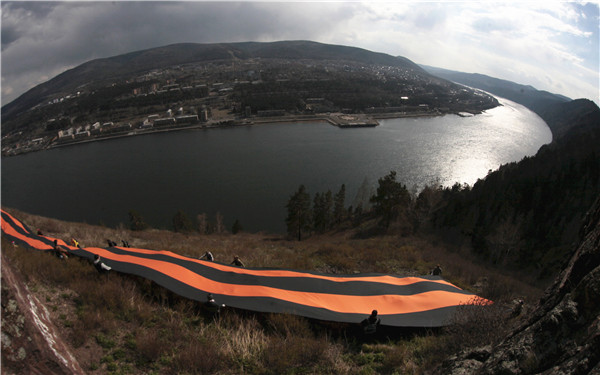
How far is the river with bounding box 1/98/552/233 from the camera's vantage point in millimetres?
22750

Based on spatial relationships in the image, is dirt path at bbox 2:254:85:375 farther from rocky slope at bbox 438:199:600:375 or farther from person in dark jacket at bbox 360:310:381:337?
person in dark jacket at bbox 360:310:381:337

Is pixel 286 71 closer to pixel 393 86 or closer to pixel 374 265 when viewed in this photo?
pixel 393 86

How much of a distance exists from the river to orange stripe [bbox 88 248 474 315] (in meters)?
15.4

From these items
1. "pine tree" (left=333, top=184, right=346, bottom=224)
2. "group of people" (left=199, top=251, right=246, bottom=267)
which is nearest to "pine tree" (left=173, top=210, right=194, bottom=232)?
"pine tree" (left=333, top=184, right=346, bottom=224)

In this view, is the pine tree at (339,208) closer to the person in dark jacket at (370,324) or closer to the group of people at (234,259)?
the group of people at (234,259)

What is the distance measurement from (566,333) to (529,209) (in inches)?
808

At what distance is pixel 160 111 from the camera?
63.2 meters

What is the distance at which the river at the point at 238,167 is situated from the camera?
74.6 feet

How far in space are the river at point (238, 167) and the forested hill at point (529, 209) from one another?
5613 mm

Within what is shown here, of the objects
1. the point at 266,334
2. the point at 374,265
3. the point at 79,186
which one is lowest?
the point at 79,186

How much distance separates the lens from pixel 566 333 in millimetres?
1267

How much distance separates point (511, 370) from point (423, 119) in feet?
216

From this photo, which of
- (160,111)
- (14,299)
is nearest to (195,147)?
(160,111)

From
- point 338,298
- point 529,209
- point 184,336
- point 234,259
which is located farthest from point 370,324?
point 529,209
